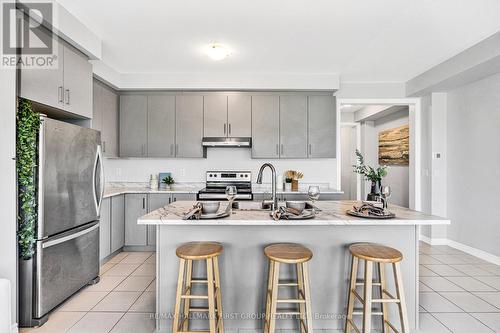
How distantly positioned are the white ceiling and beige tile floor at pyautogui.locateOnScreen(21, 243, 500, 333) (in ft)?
8.75

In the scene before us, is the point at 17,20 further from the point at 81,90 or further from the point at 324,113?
the point at 324,113

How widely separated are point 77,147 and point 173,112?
188 cm

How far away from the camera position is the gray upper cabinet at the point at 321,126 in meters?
4.36

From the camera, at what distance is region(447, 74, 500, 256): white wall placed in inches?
142

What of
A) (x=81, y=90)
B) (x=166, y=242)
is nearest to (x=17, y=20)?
(x=81, y=90)

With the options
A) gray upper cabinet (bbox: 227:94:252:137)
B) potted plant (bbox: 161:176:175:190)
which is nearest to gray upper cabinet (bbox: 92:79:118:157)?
potted plant (bbox: 161:176:175:190)

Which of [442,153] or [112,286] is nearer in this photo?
[112,286]

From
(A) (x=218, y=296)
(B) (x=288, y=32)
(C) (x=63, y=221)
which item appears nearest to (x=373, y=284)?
(A) (x=218, y=296)

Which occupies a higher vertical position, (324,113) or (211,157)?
(324,113)

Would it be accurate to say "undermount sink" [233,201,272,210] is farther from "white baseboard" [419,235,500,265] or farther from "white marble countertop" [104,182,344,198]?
"white baseboard" [419,235,500,265]

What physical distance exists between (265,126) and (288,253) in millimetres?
2748

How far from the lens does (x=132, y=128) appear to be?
4309mm

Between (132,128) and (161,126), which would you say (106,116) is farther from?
(161,126)

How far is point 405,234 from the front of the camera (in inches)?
86.3
